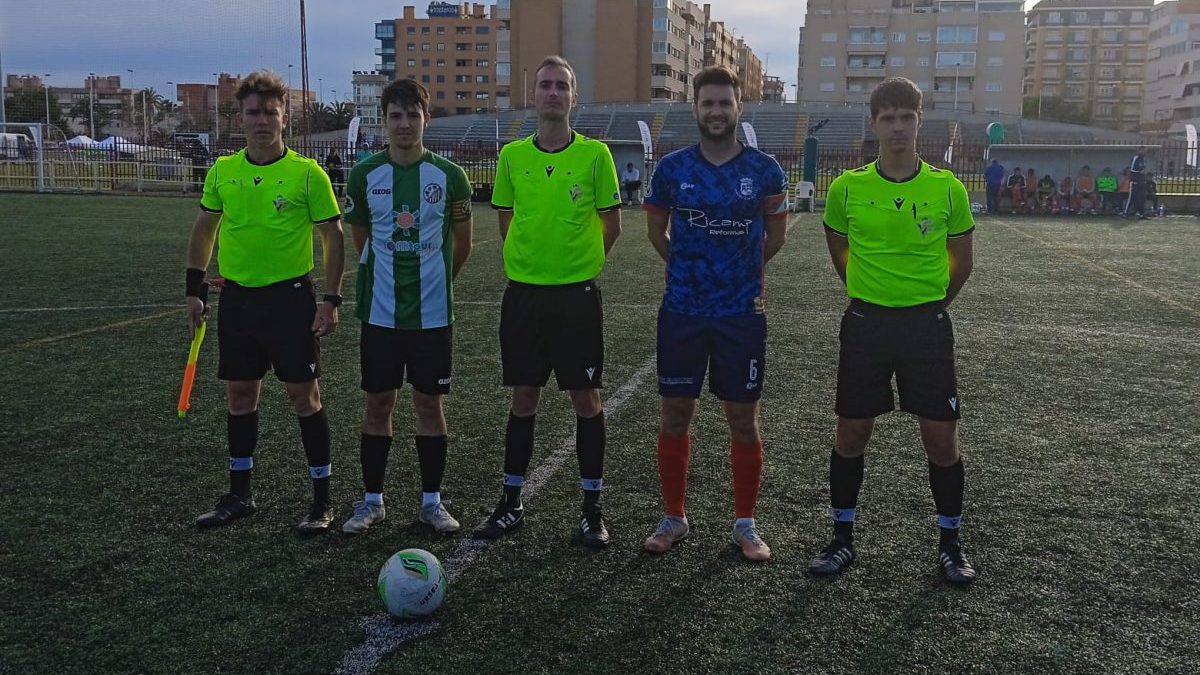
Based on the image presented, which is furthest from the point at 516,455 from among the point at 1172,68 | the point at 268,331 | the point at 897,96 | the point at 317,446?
the point at 1172,68

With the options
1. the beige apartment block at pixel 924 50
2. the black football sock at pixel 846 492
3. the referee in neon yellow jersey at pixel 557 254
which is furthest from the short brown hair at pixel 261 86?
the beige apartment block at pixel 924 50

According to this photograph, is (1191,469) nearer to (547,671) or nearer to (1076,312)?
(547,671)

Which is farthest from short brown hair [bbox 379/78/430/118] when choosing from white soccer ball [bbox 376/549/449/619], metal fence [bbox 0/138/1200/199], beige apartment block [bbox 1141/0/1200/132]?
beige apartment block [bbox 1141/0/1200/132]

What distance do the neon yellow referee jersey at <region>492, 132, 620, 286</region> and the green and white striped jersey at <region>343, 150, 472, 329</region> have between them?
1.02ft

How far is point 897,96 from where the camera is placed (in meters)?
3.83

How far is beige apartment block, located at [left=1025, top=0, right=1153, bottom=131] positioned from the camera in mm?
110500

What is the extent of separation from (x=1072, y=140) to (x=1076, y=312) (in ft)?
178

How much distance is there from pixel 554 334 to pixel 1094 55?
414 feet

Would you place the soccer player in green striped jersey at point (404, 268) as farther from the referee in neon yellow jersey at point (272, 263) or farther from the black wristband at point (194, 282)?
the black wristband at point (194, 282)

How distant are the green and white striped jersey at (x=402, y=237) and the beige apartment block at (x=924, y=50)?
83.2m

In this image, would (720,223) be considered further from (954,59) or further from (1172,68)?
(1172,68)

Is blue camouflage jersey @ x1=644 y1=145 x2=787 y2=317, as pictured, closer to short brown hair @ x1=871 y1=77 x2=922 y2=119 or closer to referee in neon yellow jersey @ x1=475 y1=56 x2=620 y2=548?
referee in neon yellow jersey @ x1=475 y1=56 x2=620 y2=548

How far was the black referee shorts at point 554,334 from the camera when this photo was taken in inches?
171

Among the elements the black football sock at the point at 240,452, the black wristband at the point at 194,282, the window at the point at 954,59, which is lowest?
the black football sock at the point at 240,452
